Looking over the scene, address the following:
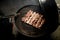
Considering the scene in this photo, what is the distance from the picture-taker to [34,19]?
10.1 feet

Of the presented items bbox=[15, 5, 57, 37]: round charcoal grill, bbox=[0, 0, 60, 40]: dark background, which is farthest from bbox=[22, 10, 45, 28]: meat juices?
bbox=[0, 0, 60, 40]: dark background

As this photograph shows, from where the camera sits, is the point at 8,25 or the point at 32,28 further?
the point at 8,25

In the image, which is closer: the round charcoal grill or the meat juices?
the round charcoal grill

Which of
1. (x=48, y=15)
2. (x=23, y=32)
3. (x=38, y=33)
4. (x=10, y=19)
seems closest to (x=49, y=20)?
(x=48, y=15)

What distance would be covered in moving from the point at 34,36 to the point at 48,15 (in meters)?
0.53

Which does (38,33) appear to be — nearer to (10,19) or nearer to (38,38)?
(38,38)

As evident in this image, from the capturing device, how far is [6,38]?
10.2 ft

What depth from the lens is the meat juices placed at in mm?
3012

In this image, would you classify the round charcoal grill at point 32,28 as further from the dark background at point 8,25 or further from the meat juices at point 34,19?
the dark background at point 8,25

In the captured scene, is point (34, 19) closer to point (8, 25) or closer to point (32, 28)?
point (32, 28)

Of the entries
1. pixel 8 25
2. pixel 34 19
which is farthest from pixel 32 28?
pixel 8 25

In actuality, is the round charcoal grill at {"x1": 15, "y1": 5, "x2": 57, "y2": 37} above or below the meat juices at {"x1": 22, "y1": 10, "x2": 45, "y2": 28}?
below

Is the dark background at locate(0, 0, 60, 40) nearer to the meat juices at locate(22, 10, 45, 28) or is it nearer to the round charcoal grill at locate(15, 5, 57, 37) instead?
the round charcoal grill at locate(15, 5, 57, 37)

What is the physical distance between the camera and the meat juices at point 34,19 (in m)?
3.01
